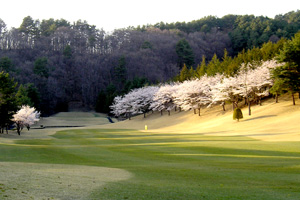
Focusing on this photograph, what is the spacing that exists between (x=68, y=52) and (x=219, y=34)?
7782 cm

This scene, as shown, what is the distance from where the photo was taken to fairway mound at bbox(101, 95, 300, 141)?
3402 cm

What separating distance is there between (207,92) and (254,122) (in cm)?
2190

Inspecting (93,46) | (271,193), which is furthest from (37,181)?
(93,46)

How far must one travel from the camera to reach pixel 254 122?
145ft

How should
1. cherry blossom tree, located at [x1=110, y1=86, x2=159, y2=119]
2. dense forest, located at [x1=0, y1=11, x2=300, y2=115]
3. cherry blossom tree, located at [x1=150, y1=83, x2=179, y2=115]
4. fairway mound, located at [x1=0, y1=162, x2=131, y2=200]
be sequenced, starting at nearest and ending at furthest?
fairway mound, located at [x1=0, y1=162, x2=131, y2=200] < cherry blossom tree, located at [x1=150, y1=83, x2=179, y2=115] < cherry blossom tree, located at [x1=110, y1=86, x2=159, y2=119] < dense forest, located at [x1=0, y1=11, x2=300, y2=115]

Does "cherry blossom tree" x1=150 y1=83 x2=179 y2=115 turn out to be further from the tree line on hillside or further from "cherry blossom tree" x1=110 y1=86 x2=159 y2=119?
"cherry blossom tree" x1=110 y1=86 x2=159 y2=119

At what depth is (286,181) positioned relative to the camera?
11.1 metres

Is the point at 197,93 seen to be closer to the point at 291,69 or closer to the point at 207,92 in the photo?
the point at 207,92

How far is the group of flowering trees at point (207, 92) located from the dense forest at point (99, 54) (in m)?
18.8

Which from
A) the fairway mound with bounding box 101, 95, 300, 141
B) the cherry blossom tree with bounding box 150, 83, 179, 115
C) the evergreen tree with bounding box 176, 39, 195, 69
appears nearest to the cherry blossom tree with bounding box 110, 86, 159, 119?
the cherry blossom tree with bounding box 150, 83, 179, 115

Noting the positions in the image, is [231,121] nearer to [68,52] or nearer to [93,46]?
[68,52]

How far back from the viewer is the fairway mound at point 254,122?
34.0 m

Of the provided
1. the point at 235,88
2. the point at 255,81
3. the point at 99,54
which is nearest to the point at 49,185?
the point at 255,81

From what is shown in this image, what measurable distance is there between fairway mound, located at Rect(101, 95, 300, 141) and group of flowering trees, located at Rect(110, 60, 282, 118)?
2094 mm
